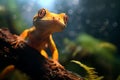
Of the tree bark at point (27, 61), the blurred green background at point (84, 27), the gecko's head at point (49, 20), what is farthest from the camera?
the blurred green background at point (84, 27)

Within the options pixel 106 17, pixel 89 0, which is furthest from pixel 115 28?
pixel 89 0

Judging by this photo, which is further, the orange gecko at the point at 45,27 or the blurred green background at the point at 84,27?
the blurred green background at the point at 84,27

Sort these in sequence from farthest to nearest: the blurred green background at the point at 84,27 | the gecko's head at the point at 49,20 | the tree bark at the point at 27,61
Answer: the blurred green background at the point at 84,27 → the gecko's head at the point at 49,20 → the tree bark at the point at 27,61

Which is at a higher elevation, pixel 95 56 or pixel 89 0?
pixel 89 0

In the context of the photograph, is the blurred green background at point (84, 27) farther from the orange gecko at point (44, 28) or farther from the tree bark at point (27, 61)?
the tree bark at point (27, 61)

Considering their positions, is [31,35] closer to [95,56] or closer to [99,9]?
[95,56]

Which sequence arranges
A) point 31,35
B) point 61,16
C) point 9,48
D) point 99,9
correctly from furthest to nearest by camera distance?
point 99,9 → point 31,35 → point 61,16 → point 9,48

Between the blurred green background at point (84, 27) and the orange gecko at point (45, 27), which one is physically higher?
the blurred green background at point (84, 27)

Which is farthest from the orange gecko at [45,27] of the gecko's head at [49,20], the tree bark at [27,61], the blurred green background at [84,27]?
the blurred green background at [84,27]

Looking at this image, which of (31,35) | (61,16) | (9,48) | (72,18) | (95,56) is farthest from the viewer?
(72,18)
